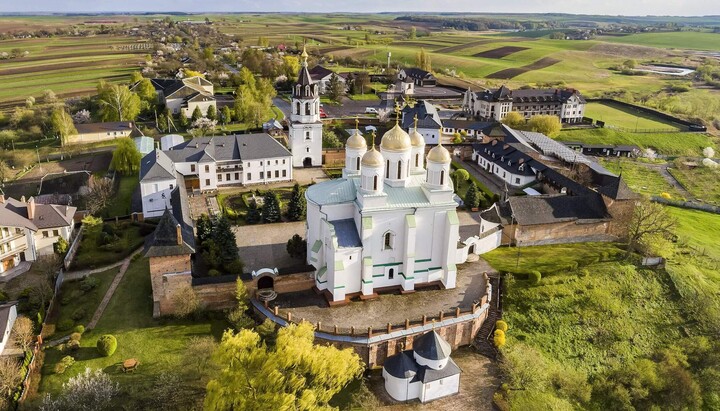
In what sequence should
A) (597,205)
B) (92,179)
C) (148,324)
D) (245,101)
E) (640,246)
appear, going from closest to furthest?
(148,324)
(640,246)
(597,205)
(92,179)
(245,101)

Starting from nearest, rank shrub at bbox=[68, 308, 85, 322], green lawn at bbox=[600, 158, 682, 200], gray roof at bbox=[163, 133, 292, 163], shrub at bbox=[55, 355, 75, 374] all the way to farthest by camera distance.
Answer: shrub at bbox=[55, 355, 75, 374] → shrub at bbox=[68, 308, 85, 322] → gray roof at bbox=[163, 133, 292, 163] → green lawn at bbox=[600, 158, 682, 200]

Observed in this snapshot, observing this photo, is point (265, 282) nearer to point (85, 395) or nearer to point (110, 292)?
point (110, 292)

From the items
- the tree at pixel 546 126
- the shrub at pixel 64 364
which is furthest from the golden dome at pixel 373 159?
the tree at pixel 546 126

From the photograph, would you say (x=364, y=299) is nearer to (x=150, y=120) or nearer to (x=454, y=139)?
(x=454, y=139)

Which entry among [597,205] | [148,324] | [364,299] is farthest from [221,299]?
[597,205]

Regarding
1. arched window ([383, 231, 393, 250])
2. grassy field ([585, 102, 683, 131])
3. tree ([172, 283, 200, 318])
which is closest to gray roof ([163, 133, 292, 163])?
tree ([172, 283, 200, 318])

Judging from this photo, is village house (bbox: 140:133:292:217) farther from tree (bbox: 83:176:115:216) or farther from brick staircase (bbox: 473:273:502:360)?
brick staircase (bbox: 473:273:502:360)

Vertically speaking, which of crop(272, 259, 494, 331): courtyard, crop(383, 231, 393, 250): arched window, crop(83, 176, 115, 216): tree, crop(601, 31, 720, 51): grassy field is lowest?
crop(272, 259, 494, 331): courtyard
